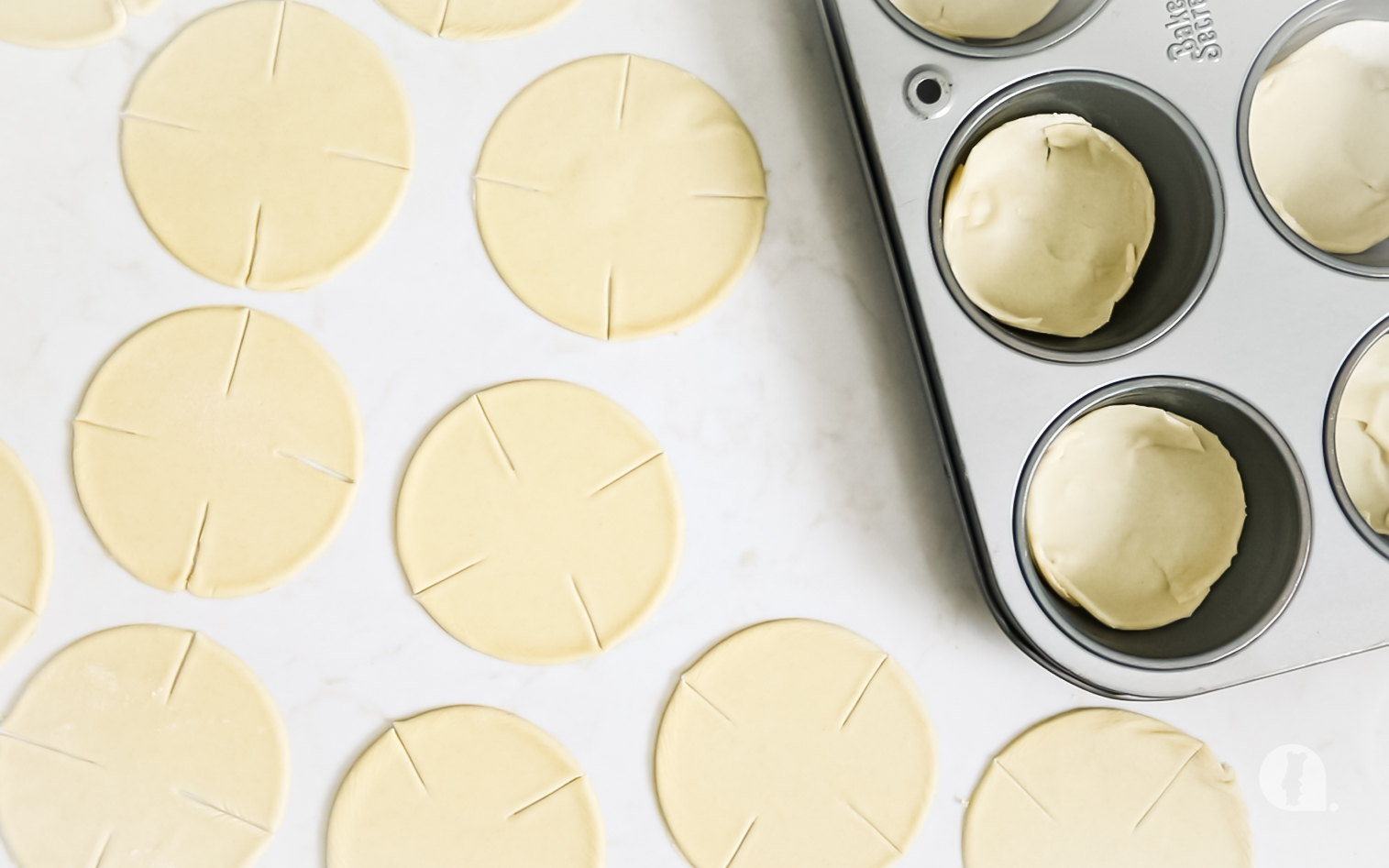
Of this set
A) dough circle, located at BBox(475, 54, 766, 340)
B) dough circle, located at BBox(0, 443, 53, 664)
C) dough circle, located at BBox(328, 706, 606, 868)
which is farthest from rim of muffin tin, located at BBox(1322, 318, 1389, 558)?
dough circle, located at BBox(0, 443, 53, 664)

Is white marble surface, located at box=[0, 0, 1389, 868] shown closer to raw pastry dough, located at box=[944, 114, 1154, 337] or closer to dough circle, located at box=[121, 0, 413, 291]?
dough circle, located at box=[121, 0, 413, 291]

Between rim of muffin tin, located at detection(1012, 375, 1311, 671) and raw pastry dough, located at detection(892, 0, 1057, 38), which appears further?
raw pastry dough, located at detection(892, 0, 1057, 38)

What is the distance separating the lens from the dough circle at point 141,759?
111cm

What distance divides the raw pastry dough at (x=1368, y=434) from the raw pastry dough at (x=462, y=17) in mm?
1241

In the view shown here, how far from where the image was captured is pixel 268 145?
117 centimetres

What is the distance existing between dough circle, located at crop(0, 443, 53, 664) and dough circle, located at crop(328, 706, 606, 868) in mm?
470

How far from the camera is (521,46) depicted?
1198 mm

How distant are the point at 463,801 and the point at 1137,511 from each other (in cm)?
97

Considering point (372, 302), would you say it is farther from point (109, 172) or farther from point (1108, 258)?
point (1108, 258)

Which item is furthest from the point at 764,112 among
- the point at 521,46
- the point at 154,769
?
the point at 154,769

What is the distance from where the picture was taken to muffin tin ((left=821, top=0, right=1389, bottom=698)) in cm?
106

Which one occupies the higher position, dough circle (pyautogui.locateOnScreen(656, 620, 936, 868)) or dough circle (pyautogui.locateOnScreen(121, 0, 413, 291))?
dough circle (pyautogui.locateOnScreen(121, 0, 413, 291))

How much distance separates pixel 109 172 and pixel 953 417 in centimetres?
117

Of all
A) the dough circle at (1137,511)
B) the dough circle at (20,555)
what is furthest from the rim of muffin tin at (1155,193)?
the dough circle at (20,555)
